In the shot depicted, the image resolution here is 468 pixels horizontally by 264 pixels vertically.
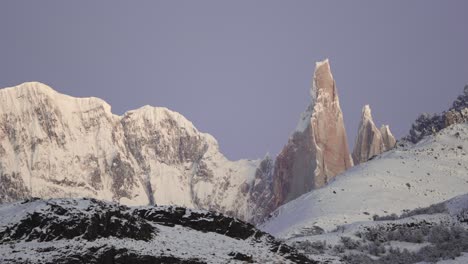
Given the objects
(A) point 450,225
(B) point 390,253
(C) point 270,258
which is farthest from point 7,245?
(A) point 450,225

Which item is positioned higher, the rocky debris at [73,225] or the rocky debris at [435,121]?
the rocky debris at [435,121]

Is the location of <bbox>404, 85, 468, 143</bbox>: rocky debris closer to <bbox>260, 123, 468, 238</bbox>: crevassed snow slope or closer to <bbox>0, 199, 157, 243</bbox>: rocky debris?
<bbox>260, 123, 468, 238</bbox>: crevassed snow slope

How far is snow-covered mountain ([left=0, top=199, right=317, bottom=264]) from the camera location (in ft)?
59.3

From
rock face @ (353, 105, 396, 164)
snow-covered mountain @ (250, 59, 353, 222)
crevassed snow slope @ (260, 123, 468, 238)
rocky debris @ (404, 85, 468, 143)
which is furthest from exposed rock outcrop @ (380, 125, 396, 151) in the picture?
crevassed snow slope @ (260, 123, 468, 238)

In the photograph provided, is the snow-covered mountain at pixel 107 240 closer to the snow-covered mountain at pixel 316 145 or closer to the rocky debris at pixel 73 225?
the rocky debris at pixel 73 225

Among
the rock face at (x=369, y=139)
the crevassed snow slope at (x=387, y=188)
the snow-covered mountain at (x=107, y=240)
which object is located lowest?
the snow-covered mountain at (x=107, y=240)

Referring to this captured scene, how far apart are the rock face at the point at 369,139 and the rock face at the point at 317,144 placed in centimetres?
515

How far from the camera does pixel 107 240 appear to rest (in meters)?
18.9

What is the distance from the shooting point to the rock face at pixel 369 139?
138375mm

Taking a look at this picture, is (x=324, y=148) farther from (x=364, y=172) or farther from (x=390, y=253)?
(x=390, y=253)

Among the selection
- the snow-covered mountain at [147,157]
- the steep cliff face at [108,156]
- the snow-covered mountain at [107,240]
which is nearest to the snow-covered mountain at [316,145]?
the snow-covered mountain at [147,157]

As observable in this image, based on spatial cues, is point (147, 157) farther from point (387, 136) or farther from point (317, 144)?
point (387, 136)

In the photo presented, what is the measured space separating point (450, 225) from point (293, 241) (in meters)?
8.46

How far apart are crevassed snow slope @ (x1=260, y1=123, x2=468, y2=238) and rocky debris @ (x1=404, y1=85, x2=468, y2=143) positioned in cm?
1679
